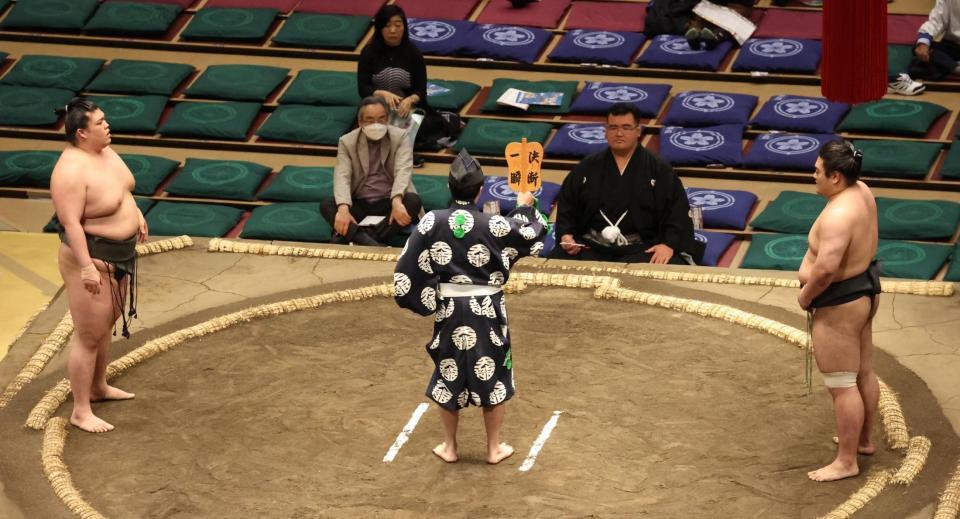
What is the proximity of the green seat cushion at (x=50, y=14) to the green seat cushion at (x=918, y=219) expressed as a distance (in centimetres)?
448

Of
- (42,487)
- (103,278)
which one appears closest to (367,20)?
(103,278)

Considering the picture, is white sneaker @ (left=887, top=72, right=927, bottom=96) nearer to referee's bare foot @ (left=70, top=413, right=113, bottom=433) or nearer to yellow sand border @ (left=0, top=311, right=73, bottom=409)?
yellow sand border @ (left=0, top=311, right=73, bottom=409)

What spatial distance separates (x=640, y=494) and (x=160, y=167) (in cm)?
345

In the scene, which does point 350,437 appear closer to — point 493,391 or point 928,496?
point 493,391

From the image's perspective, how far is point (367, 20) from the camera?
8062mm

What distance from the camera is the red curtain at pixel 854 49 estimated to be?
502 centimetres

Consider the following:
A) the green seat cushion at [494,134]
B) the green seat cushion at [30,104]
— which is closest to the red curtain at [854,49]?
the green seat cushion at [494,134]

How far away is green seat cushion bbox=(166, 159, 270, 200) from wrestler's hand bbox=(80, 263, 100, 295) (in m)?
2.21

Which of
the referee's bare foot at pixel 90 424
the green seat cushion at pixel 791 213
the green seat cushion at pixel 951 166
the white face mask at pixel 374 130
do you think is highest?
the white face mask at pixel 374 130

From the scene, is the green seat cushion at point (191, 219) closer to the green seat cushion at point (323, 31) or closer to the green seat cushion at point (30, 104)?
the green seat cushion at point (30, 104)

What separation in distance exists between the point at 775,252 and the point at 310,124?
240cm

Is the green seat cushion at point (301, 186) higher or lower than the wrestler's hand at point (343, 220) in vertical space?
lower

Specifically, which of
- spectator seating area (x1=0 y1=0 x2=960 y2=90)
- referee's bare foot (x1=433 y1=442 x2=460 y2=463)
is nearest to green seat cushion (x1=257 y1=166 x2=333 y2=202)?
spectator seating area (x1=0 y1=0 x2=960 y2=90)

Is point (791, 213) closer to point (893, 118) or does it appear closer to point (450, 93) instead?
point (893, 118)
